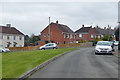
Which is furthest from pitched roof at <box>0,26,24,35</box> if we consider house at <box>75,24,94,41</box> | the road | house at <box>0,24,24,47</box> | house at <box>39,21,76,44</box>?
the road

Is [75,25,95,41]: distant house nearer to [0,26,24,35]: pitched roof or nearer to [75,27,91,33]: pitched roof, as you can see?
[75,27,91,33]: pitched roof

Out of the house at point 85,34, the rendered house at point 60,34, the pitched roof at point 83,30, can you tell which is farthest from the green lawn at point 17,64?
the pitched roof at point 83,30

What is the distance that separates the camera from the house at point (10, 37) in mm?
54769

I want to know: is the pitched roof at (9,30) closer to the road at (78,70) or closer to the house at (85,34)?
the house at (85,34)

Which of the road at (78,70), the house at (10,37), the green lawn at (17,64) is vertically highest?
the house at (10,37)

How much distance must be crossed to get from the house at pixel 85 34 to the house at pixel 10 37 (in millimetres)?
24169

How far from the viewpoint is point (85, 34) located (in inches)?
2886

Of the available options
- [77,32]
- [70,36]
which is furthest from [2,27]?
[77,32]

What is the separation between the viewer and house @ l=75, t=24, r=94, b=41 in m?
73.1

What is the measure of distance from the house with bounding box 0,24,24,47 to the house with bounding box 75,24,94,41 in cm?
2417

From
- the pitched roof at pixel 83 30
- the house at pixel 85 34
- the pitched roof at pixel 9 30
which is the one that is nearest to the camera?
the pitched roof at pixel 9 30

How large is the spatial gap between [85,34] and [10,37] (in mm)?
29816

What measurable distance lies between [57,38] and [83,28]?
18.1 meters

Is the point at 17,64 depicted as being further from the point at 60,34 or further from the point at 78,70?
the point at 60,34
